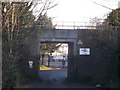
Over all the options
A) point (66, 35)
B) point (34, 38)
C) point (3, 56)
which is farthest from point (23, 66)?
point (3, 56)

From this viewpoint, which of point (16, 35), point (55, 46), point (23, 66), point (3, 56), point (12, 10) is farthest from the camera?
point (55, 46)

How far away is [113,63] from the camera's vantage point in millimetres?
16266

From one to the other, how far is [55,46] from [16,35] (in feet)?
82.8

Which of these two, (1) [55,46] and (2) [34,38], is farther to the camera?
(1) [55,46]

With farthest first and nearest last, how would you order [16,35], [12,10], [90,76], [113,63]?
[90,76] → [113,63] → [16,35] → [12,10]

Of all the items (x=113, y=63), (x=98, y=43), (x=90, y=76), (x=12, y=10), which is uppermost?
(x=12, y=10)

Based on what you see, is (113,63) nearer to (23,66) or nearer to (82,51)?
(82,51)

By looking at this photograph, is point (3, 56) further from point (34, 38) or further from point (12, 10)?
point (34, 38)

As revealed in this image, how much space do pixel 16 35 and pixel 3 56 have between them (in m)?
2.94

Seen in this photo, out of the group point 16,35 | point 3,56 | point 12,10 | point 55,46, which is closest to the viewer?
point 3,56

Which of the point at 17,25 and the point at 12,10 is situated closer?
the point at 12,10

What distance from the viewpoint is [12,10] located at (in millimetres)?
13094

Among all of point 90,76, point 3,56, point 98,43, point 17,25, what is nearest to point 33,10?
point 17,25

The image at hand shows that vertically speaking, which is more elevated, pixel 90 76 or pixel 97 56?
pixel 97 56
